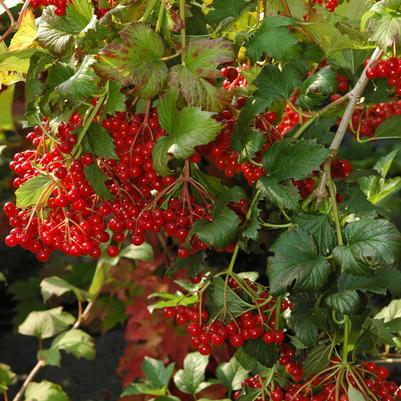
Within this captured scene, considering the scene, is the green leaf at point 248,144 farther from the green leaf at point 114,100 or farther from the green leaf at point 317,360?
the green leaf at point 317,360

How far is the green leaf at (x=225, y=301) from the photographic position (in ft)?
3.77

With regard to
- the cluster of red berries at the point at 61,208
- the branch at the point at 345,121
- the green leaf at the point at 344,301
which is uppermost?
the cluster of red berries at the point at 61,208

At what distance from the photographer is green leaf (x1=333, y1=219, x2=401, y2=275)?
98 centimetres

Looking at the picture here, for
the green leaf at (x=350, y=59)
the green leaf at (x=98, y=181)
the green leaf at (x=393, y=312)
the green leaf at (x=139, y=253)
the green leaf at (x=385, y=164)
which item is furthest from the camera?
the green leaf at (x=139, y=253)

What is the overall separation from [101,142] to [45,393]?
3.42 feet

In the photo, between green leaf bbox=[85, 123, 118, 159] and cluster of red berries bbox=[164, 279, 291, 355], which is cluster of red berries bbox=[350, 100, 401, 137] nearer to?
cluster of red berries bbox=[164, 279, 291, 355]

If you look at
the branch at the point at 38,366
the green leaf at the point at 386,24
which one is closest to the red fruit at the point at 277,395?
the green leaf at the point at 386,24

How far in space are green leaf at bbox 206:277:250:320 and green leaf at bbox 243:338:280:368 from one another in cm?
7

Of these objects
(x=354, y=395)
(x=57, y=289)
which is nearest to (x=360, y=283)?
(x=354, y=395)

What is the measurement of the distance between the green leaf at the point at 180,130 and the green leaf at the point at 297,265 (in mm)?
181

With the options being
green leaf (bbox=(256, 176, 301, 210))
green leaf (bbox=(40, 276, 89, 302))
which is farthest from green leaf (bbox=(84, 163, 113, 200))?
green leaf (bbox=(40, 276, 89, 302))

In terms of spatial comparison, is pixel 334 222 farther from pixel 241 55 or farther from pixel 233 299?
pixel 241 55

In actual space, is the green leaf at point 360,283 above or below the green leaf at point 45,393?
above

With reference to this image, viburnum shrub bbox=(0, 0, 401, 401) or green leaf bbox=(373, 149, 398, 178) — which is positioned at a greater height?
viburnum shrub bbox=(0, 0, 401, 401)
